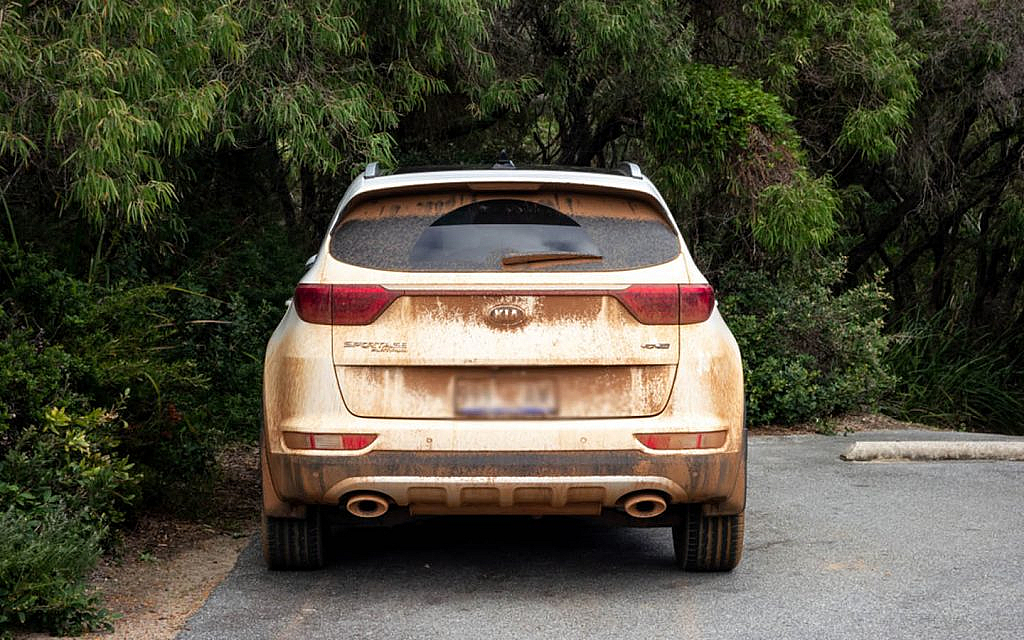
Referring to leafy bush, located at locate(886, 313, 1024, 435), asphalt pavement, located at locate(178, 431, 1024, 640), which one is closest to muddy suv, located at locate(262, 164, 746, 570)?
asphalt pavement, located at locate(178, 431, 1024, 640)

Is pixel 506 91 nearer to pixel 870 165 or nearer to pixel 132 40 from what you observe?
pixel 132 40

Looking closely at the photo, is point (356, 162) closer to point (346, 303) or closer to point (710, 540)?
point (346, 303)

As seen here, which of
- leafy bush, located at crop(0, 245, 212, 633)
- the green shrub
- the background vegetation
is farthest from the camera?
the background vegetation

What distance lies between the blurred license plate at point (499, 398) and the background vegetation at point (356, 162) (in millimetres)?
1563

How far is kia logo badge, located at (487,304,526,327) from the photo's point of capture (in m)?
4.91

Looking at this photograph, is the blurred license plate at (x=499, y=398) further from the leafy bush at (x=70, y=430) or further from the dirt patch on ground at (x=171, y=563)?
the leafy bush at (x=70, y=430)

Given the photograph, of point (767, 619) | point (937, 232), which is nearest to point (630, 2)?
point (767, 619)

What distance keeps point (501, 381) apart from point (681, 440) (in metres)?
0.76

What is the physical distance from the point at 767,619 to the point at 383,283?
2.03 meters

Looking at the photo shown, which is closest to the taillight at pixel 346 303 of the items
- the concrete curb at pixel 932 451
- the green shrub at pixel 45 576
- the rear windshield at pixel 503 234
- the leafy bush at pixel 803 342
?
the rear windshield at pixel 503 234

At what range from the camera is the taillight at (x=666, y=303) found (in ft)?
16.2

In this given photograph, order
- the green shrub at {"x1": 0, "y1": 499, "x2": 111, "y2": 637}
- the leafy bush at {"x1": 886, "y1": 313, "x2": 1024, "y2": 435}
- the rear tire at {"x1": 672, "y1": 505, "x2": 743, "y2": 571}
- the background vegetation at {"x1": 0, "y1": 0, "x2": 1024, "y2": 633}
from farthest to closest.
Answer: the leafy bush at {"x1": 886, "y1": 313, "x2": 1024, "y2": 435} < the background vegetation at {"x1": 0, "y1": 0, "x2": 1024, "y2": 633} < the rear tire at {"x1": 672, "y1": 505, "x2": 743, "y2": 571} < the green shrub at {"x1": 0, "y1": 499, "x2": 111, "y2": 637}

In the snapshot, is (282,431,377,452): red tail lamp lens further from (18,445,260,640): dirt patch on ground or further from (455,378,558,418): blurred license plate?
(18,445,260,640): dirt patch on ground

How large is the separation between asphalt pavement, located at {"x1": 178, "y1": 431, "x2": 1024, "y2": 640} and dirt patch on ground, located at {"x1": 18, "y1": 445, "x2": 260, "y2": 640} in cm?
12
